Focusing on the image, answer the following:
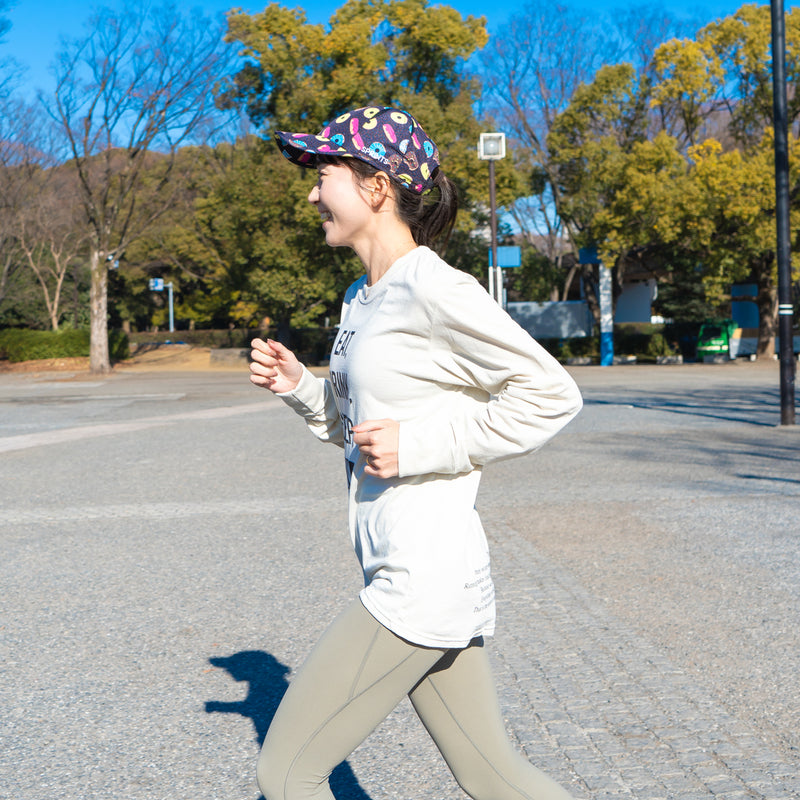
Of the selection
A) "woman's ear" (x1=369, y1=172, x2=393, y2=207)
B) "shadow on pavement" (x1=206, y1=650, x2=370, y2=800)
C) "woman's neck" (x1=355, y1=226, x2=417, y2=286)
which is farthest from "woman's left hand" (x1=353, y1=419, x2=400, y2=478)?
"shadow on pavement" (x1=206, y1=650, x2=370, y2=800)

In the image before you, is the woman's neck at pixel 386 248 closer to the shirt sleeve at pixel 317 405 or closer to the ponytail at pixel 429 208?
the ponytail at pixel 429 208

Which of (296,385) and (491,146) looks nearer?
(296,385)

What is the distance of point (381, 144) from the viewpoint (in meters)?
1.99

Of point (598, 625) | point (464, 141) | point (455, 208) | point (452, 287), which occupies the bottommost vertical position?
point (598, 625)

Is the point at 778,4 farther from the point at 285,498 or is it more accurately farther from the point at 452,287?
the point at 452,287

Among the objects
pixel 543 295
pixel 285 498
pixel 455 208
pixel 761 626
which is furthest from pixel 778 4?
pixel 543 295

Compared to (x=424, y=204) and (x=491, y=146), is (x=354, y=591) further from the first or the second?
(x=491, y=146)

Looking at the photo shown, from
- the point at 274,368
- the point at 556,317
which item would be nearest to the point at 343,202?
the point at 274,368

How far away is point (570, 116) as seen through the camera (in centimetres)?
3419

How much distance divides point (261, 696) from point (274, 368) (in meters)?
2.02

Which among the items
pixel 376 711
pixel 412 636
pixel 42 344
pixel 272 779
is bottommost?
pixel 272 779

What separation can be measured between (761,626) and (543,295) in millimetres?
38510

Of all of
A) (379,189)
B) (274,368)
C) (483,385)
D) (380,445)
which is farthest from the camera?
(274,368)

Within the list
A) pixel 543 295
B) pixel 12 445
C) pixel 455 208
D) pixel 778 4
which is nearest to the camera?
pixel 455 208
